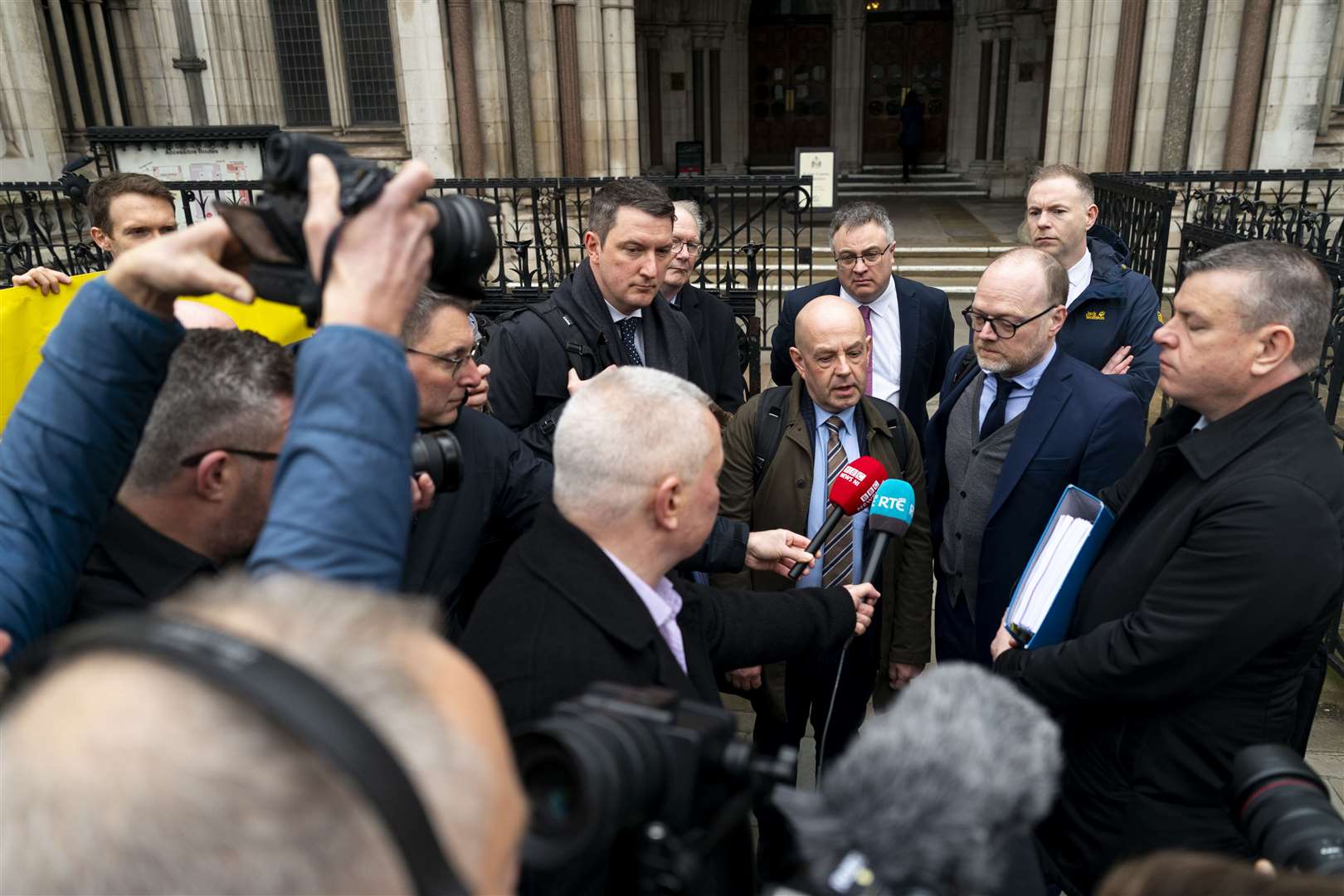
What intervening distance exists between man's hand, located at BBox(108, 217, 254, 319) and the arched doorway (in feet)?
63.6

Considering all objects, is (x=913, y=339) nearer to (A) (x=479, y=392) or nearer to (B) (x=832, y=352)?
(B) (x=832, y=352)

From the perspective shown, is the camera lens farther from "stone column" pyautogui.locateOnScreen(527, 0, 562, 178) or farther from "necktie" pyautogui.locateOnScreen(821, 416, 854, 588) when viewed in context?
"stone column" pyautogui.locateOnScreen(527, 0, 562, 178)

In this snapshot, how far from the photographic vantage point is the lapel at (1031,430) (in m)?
2.94

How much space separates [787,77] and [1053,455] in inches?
726

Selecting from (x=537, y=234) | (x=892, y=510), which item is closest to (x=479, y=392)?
(x=892, y=510)

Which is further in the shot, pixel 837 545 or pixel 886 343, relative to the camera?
pixel 886 343

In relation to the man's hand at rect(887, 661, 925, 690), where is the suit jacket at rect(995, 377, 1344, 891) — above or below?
above

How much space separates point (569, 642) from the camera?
1.62 metres

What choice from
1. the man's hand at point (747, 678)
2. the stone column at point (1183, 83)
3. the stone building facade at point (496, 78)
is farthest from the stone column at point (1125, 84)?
the man's hand at point (747, 678)

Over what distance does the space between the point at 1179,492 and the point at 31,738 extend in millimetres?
2371

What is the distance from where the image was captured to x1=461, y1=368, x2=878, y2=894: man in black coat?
1.60 m

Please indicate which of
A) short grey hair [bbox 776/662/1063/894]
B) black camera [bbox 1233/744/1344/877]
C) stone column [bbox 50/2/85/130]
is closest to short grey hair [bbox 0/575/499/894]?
short grey hair [bbox 776/662/1063/894]

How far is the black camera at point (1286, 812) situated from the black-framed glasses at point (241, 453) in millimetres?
1751

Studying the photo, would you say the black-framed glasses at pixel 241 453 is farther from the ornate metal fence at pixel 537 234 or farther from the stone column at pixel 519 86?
the stone column at pixel 519 86
